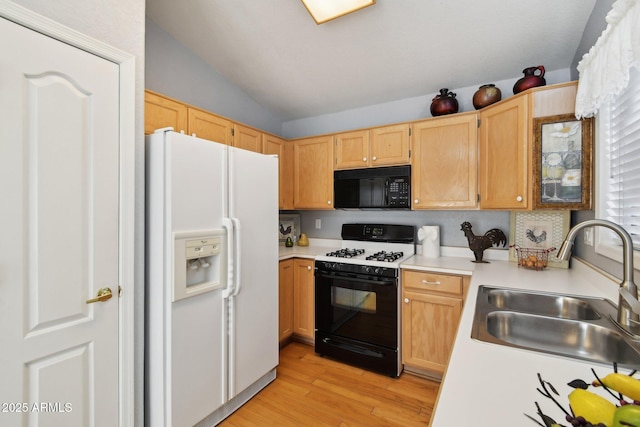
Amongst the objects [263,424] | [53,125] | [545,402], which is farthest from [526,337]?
[53,125]

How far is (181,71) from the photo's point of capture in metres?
2.46

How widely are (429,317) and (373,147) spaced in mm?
1574

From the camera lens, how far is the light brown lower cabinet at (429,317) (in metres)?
2.13

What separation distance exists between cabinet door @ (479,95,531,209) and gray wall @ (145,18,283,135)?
230cm

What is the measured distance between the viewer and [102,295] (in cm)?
136

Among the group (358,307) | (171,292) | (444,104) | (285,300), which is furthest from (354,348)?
(444,104)

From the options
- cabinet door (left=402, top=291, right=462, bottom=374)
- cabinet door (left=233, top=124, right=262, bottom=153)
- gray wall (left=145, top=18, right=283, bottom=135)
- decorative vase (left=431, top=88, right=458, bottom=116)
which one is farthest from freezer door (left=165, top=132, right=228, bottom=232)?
decorative vase (left=431, top=88, right=458, bottom=116)

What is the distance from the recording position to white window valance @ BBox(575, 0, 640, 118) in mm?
999

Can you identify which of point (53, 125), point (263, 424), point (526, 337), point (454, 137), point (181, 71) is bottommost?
point (263, 424)

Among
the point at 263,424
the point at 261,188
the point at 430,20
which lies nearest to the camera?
the point at 263,424

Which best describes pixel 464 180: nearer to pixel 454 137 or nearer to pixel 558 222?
pixel 454 137

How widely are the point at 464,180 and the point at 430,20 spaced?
3.95 ft

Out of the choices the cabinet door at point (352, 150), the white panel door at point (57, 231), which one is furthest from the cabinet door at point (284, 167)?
the white panel door at point (57, 231)

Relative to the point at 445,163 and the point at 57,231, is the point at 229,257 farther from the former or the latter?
the point at 445,163
